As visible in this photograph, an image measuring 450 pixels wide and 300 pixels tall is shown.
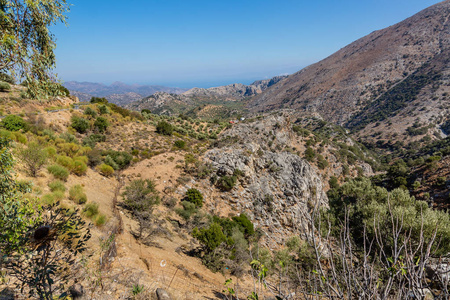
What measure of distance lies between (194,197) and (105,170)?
21.6 feet

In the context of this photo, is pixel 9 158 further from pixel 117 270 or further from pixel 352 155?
pixel 352 155

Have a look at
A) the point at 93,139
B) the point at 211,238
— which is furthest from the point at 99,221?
the point at 93,139

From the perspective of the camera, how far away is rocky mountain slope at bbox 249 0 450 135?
73.6m

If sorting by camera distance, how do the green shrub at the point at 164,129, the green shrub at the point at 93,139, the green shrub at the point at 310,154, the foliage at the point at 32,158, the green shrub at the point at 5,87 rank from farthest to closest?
1. the green shrub at the point at 310,154
2. the green shrub at the point at 164,129
3. the green shrub at the point at 5,87
4. the green shrub at the point at 93,139
5. the foliage at the point at 32,158

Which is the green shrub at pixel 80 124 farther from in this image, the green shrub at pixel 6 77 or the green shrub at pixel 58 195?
the green shrub at pixel 6 77

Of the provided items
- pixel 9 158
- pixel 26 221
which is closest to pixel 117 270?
pixel 26 221

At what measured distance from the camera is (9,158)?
3510 millimetres

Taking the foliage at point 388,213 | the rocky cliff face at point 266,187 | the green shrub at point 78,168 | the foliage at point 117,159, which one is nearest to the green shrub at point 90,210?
the green shrub at point 78,168

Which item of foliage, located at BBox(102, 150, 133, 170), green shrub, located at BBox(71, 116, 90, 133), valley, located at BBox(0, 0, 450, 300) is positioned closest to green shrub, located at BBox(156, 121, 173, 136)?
valley, located at BBox(0, 0, 450, 300)

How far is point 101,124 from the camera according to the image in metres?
20.4

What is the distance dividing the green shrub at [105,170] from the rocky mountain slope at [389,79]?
279 feet

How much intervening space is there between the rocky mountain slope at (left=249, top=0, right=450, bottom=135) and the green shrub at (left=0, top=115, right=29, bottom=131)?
8969cm

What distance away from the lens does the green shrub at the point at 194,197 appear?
1444 cm

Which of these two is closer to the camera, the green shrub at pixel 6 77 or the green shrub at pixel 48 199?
the green shrub at pixel 6 77
